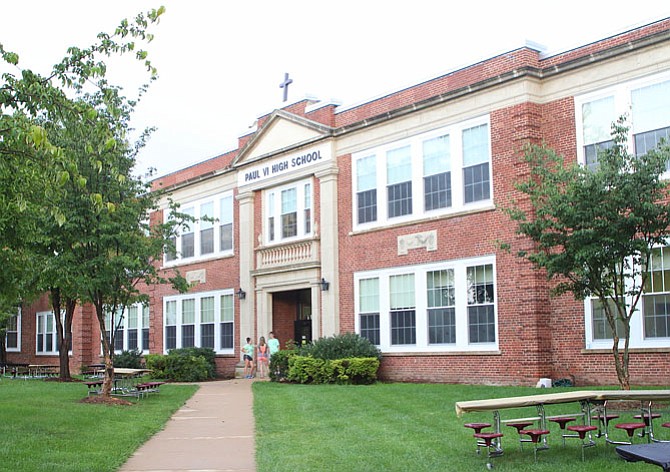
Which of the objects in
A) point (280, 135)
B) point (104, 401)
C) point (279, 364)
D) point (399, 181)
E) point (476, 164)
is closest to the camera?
point (104, 401)

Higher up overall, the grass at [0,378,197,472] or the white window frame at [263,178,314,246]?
the white window frame at [263,178,314,246]

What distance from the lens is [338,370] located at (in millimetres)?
23812

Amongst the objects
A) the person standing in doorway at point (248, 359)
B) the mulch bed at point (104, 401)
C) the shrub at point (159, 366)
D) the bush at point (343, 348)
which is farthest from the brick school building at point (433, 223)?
the mulch bed at point (104, 401)

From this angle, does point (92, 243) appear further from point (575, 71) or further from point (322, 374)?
point (575, 71)

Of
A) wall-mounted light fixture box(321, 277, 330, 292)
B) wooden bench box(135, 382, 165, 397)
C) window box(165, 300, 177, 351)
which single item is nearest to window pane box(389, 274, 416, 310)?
wall-mounted light fixture box(321, 277, 330, 292)

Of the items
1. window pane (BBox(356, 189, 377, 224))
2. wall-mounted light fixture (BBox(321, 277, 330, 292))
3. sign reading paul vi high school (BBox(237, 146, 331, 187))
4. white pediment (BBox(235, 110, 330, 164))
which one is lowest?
wall-mounted light fixture (BBox(321, 277, 330, 292))

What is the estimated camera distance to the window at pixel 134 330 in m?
36.8

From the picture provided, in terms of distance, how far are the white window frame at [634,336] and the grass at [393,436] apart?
1.82 meters

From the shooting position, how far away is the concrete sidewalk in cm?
1095

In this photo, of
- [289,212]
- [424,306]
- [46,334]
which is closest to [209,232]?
[289,212]

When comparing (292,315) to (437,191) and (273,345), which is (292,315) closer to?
(273,345)

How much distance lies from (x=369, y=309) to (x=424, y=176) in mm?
4455

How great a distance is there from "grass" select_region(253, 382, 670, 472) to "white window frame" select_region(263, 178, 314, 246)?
889 centimetres

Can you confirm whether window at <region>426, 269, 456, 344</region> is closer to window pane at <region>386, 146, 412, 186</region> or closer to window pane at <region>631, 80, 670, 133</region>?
window pane at <region>386, 146, 412, 186</region>
